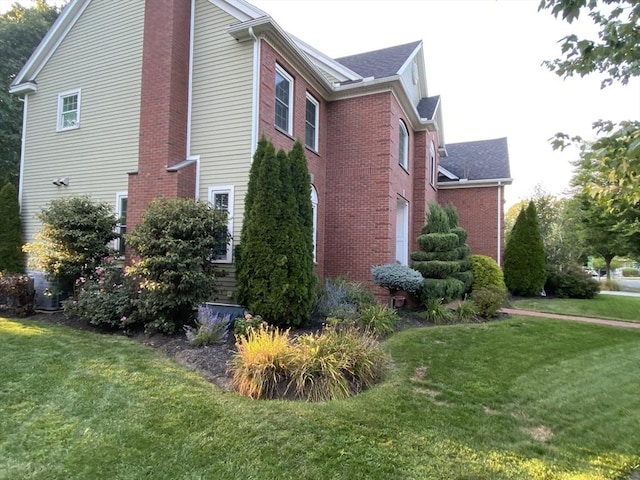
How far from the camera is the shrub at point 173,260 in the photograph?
7.22 meters

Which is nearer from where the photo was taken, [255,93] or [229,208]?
[255,93]

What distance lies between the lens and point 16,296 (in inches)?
358

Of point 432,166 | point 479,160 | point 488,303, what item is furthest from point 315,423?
point 479,160

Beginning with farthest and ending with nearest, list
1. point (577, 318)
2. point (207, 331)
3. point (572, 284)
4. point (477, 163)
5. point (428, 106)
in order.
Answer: point (477, 163), point (428, 106), point (572, 284), point (577, 318), point (207, 331)

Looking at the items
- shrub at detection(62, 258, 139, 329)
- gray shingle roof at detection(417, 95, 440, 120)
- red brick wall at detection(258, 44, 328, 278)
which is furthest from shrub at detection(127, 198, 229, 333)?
gray shingle roof at detection(417, 95, 440, 120)

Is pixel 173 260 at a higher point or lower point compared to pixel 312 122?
lower

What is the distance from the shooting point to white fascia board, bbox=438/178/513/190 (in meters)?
17.5

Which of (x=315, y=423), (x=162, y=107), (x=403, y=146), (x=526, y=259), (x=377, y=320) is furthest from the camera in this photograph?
(x=526, y=259)

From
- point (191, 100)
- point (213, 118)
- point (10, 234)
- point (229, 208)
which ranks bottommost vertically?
point (10, 234)

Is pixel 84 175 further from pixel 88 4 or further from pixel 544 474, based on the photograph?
pixel 544 474

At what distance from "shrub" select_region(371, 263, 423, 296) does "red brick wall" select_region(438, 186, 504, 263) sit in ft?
29.4

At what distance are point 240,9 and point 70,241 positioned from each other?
6.67 m

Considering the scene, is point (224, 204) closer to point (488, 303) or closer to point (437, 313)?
point (437, 313)

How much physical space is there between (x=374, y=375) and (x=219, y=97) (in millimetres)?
7451
